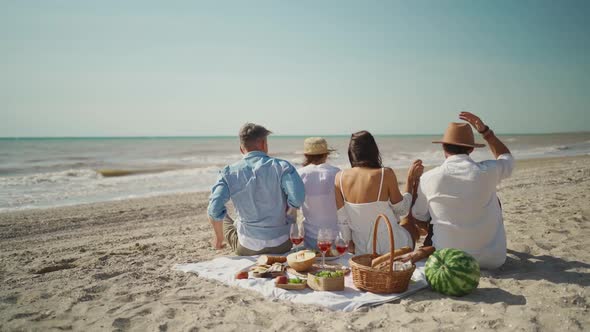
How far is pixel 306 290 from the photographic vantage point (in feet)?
13.4

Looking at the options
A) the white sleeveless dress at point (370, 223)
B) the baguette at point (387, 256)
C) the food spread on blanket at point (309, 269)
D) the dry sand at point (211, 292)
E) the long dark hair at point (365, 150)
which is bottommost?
the dry sand at point (211, 292)

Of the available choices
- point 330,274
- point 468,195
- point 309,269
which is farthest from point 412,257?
point 309,269

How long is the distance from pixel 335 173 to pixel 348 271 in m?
1.23

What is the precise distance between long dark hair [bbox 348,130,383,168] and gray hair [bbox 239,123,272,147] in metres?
1.12

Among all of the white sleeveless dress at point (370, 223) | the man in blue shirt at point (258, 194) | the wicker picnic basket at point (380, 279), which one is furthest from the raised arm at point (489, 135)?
Answer: the man in blue shirt at point (258, 194)

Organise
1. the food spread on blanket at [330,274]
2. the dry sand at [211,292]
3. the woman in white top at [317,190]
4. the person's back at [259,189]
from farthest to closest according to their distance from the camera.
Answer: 1. the woman in white top at [317,190]
2. the person's back at [259,189]
3. the food spread on blanket at [330,274]
4. the dry sand at [211,292]

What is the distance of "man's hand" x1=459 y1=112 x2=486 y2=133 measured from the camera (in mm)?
4195

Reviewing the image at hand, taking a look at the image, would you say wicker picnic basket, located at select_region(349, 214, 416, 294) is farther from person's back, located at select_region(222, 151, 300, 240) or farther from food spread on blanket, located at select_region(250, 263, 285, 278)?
person's back, located at select_region(222, 151, 300, 240)

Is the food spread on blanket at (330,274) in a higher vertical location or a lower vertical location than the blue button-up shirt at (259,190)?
lower

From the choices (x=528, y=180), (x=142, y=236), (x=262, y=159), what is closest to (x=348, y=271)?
(x=262, y=159)

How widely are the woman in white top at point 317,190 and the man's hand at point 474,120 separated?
158cm

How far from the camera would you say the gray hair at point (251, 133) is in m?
4.86

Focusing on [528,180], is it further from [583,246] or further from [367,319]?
[367,319]

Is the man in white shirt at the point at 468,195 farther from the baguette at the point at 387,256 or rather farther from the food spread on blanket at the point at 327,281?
the food spread on blanket at the point at 327,281
